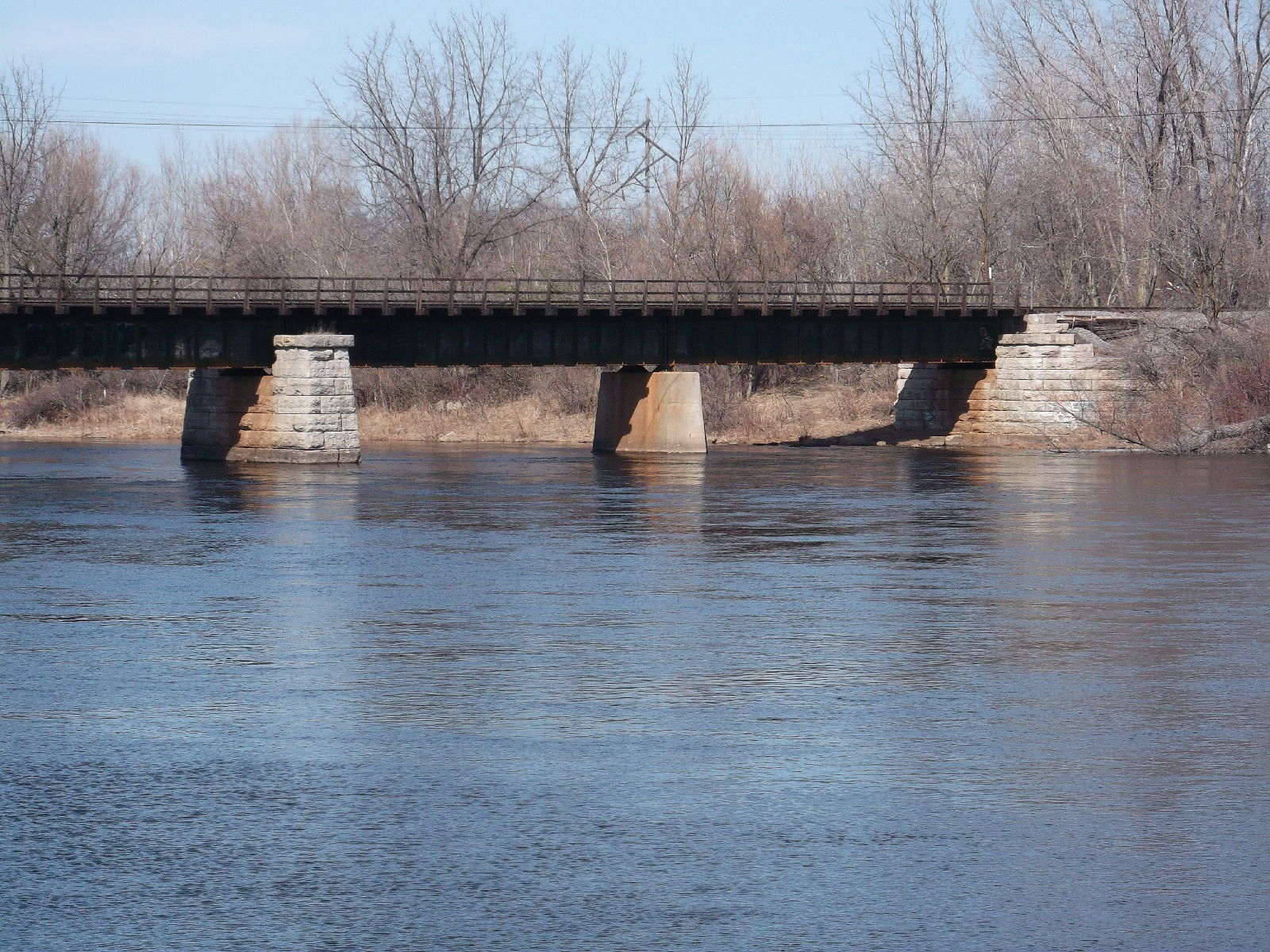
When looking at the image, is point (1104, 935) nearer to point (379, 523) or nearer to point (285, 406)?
point (379, 523)

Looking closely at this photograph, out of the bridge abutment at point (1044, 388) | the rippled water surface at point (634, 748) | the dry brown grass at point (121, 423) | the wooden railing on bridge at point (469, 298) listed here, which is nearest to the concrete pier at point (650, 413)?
the wooden railing on bridge at point (469, 298)

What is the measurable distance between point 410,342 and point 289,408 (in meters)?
5.22

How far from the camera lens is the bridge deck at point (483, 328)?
158 feet

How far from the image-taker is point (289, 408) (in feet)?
162

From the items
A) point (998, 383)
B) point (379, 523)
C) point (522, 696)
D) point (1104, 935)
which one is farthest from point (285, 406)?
point (1104, 935)

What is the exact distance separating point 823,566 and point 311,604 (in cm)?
709

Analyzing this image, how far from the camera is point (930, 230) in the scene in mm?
79812

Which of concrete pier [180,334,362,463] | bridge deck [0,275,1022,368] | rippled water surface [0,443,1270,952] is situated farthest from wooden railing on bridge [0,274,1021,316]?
rippled water surface [0,443,1270,952]

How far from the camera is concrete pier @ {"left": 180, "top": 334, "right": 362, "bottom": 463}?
4897cm

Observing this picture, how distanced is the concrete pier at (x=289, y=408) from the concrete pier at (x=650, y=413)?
10712 mm

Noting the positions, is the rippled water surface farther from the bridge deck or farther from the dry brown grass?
the dry brown grass

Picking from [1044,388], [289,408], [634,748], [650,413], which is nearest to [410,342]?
[289,408]

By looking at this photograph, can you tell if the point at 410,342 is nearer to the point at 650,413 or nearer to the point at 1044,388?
the point at 650,413

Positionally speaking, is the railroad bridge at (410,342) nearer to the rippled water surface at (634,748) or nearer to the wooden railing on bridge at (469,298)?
the wooden railing on bridge at (469,298)
